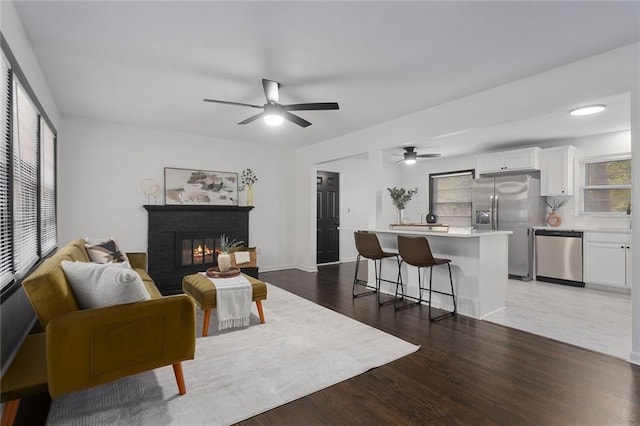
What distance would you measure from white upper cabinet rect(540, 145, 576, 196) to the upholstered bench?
17.3ft

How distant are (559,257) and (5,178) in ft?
22.8

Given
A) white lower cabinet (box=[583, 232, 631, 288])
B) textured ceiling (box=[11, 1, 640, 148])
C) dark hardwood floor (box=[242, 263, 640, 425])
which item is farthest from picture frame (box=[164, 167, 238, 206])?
white lower cabinet (box=[583, 232, 631, 288])

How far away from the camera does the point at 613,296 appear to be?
459cm

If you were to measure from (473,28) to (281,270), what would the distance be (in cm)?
527

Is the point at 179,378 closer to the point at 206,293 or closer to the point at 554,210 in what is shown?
the point at 206,293

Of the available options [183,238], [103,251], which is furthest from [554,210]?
[103,251]

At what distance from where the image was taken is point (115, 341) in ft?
6.07

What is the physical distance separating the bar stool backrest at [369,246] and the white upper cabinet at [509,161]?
11.0ft

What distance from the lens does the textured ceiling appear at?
7.28 feet

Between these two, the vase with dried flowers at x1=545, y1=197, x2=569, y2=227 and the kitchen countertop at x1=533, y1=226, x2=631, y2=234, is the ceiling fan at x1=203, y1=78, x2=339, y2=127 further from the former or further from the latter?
the vase with dried flowers at x1=545, y1=197, x2=569, y2=227

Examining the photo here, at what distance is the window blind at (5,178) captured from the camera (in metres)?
2.13

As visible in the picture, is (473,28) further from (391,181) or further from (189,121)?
(391,181)

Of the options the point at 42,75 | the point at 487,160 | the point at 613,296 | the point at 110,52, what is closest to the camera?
the point at 110,52

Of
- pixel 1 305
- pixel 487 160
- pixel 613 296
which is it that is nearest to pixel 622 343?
pixel 613 296
